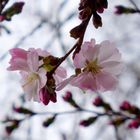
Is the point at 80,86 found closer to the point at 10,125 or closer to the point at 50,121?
the point at 50,121

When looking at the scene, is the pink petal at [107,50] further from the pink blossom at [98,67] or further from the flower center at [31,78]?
the flower center at [31,78]

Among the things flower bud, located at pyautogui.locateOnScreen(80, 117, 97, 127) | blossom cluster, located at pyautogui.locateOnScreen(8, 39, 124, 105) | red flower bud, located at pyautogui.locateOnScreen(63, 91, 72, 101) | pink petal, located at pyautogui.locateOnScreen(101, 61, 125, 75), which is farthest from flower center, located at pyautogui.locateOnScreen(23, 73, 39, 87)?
flower bud, located at pyautogui.locateOnScreen(80, 117, 97, 127)

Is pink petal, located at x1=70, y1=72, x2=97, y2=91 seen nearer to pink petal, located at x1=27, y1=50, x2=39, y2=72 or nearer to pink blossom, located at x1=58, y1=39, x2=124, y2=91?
pink blossom, located at x1=58, y1=39, x2=124, y2=91

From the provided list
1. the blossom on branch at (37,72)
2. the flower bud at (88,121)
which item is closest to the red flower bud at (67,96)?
the flower bud at (88,121)

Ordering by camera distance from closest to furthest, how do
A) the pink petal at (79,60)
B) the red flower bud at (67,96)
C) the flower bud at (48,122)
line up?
the pink petal at (79,60) → the red flower bud at (67,96) → the flower bud at (48,122)

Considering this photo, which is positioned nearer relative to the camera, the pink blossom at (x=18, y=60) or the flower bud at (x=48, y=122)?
the pink blossom at (x=18, y=60)

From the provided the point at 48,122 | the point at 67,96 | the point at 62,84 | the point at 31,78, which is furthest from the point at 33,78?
the point at 48,122

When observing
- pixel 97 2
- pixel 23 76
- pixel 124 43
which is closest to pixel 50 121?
pixel 23 76
